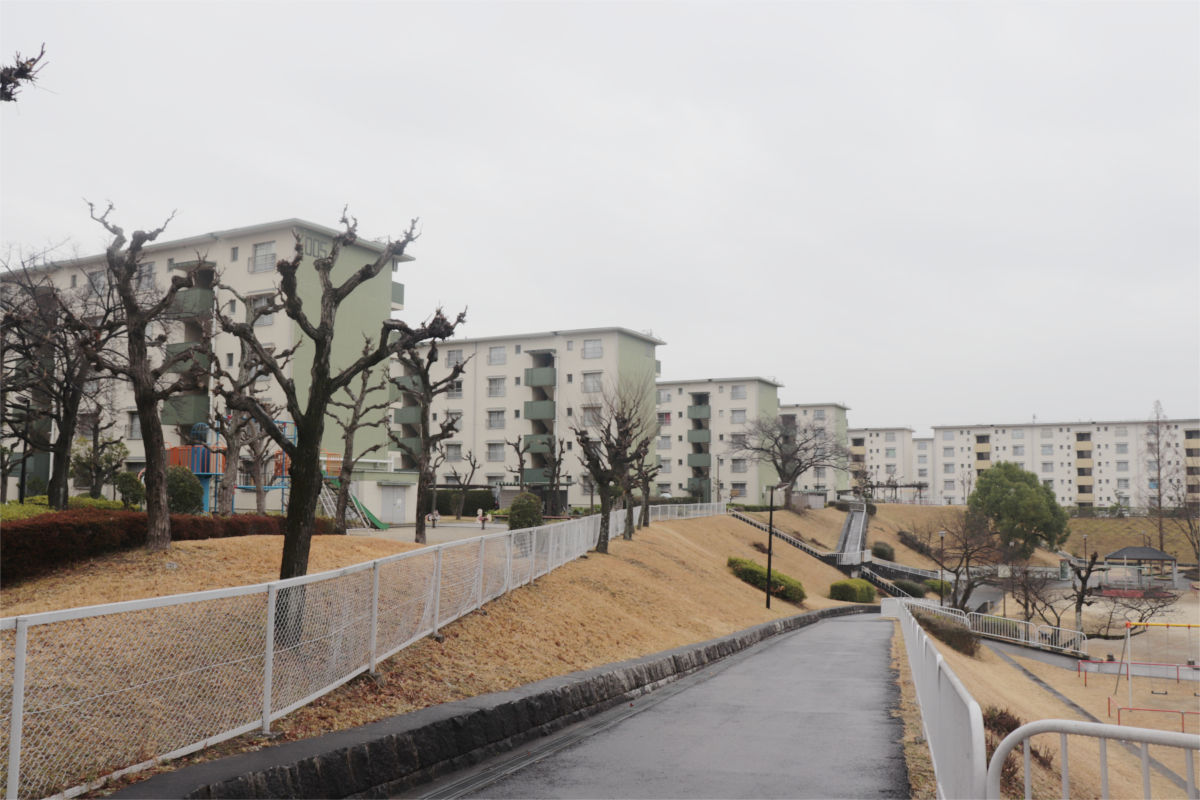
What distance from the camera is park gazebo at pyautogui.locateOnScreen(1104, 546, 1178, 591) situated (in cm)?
5731

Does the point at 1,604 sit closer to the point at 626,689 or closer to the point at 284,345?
the point at 626,689

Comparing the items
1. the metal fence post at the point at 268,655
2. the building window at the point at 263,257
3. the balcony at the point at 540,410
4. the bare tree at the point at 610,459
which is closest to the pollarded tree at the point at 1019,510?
the bare tree at the point at 610,459

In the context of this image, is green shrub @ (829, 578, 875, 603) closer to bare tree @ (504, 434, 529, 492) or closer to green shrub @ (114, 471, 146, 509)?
bare tree @ (504, 434, 529, 492)

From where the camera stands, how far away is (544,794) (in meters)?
7.59

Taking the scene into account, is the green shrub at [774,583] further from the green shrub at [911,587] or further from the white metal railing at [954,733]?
the white metal railing at [954,733]

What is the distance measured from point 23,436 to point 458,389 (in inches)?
1781

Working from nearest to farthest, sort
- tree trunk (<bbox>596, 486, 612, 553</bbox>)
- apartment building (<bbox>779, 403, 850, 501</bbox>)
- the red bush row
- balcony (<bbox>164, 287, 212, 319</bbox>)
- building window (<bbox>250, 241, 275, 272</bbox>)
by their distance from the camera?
1. the red bush row
2. tree trunk (<bbox>596, 486, 612, 553</bbox>)
3. balcony (<bbox>164, 287, 212, 319</bbox>)
4. building window (<bbox>250, 241, 275, 272</bbox>)
5. apartment building (<bbox>779, 403, 850, 501</bbox>)

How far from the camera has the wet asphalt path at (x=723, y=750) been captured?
7.81m

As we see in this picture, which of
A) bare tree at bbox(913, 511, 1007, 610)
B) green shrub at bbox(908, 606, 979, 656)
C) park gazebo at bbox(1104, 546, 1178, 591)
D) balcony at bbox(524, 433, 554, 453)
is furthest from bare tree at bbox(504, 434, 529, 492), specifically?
park gazebo at bbox(1104, 546, 1178, 591)

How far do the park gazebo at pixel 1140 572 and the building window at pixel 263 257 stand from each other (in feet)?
167

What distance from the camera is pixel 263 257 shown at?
1763 inches

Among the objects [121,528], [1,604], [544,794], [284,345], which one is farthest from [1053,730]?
[284,345]

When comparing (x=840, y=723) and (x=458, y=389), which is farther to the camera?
(x=458, y=389)

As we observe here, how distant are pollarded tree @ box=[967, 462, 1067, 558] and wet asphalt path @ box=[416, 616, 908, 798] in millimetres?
60463
